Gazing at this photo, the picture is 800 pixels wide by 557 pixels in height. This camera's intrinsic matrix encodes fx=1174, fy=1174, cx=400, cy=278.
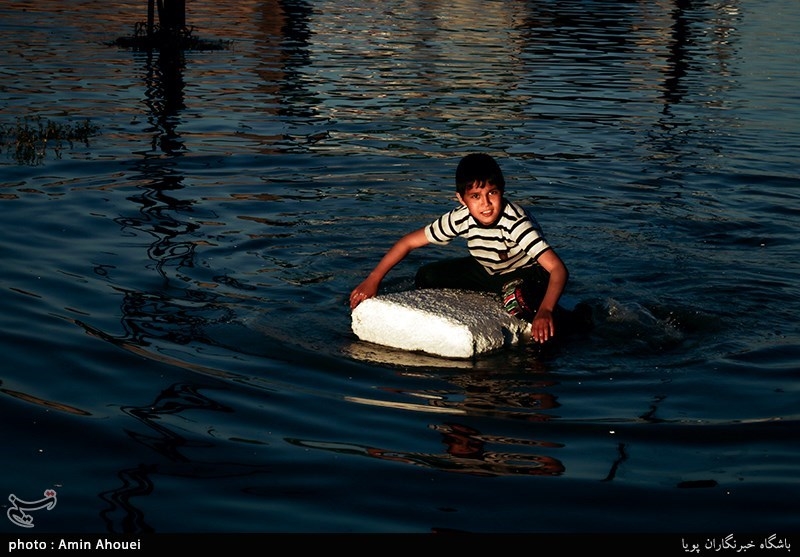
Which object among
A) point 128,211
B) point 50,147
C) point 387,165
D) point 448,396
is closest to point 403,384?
point 448,396

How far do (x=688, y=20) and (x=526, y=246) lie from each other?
1148 inches

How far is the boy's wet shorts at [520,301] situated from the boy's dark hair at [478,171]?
767 millimetres

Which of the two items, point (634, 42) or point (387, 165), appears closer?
point (387, 165)

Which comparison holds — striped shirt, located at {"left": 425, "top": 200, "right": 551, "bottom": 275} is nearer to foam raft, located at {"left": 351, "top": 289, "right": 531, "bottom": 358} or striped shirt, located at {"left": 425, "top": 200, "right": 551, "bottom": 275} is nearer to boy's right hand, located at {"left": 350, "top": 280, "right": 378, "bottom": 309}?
foam raft, located at {"left": 351, "top": 289, "right": 531, "bottom": 358}

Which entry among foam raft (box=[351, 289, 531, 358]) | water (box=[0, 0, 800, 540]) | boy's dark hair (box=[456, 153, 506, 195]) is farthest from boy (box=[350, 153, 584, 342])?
water (box=[0, 0, 800, 540])

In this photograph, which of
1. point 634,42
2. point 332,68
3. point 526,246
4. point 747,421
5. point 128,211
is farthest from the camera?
point 634,42

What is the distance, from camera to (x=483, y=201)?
25.6 ft

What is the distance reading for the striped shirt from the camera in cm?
799

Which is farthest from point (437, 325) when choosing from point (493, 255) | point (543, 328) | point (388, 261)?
point (493, 255)

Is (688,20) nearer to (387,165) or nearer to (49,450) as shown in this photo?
(387,165)

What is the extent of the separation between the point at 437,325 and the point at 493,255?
101cm

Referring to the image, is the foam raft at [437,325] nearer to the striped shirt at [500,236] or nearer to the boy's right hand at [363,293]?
the boy's right hand at [363,293]

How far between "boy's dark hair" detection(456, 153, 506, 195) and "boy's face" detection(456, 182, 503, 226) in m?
0.04

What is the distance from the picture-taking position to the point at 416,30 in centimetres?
3052
